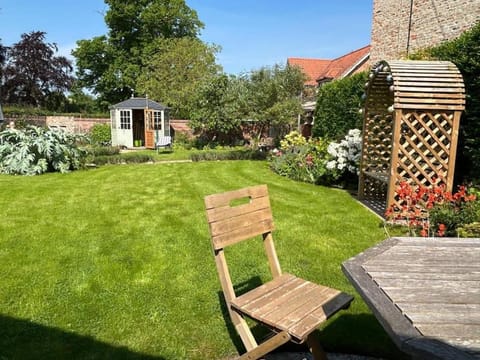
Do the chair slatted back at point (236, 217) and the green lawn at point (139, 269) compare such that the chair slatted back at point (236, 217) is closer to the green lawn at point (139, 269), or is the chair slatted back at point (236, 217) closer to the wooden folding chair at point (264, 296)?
the wooden folding chair at point (264, 296)

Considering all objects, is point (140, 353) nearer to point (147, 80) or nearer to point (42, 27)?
point (147, 80)

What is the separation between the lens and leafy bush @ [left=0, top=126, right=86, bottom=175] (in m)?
10.0

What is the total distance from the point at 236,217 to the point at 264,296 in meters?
0.55

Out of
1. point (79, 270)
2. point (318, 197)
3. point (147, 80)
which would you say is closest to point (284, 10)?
point (147, 80)

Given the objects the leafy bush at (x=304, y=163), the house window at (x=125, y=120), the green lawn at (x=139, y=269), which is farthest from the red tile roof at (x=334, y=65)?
the green lawn at (x=139, y=269)

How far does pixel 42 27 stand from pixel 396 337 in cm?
3582

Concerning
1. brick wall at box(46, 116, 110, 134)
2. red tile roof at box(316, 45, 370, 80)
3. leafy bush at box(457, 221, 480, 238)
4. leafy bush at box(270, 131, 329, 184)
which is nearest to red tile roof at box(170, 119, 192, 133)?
brick wall at box(46, 116, 110, 134)

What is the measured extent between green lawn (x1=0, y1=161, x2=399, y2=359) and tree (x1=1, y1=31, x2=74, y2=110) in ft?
82.2

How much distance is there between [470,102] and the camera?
583 cm

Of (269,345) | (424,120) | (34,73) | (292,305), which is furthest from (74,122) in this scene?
(269,345)

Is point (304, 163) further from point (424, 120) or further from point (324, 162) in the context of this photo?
point (424, 120)

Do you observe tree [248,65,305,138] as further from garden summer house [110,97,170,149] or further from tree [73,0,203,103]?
tree [73,0,203,103]

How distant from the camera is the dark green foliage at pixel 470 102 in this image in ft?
18.6

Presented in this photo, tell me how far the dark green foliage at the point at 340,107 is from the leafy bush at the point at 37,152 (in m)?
7.57
